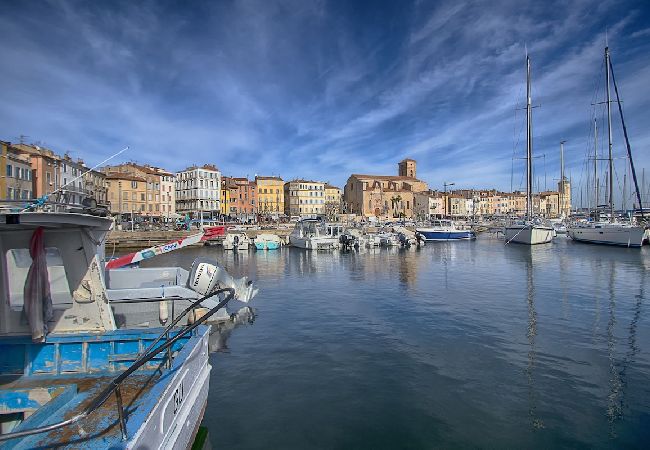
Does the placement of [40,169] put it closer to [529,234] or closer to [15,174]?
[15,174]

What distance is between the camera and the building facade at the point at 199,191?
92.4m

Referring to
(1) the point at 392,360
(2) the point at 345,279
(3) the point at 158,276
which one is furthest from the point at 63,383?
(2) the point at 345,279

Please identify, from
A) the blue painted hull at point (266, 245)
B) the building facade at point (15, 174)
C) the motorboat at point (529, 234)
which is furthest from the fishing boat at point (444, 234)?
the building facade at point (15, 174)

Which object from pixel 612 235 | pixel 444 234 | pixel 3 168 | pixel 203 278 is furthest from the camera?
pixel 444 234

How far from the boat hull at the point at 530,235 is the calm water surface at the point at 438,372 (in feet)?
119

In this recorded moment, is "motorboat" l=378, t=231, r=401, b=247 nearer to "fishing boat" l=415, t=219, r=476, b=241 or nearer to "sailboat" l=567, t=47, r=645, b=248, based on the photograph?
"fishing boat" l=415, t=219, r=476, b=241

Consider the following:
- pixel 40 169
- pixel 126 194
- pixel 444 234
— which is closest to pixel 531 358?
pixel 444 234

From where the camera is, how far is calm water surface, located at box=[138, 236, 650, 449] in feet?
26.0

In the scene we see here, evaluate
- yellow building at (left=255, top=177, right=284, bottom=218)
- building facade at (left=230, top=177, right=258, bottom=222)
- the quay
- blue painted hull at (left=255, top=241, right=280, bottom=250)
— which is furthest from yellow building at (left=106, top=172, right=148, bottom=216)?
blue painted hull at (left=255, top=241, right=280, bottom=250)

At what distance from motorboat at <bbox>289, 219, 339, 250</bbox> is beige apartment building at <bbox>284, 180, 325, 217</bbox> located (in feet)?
176

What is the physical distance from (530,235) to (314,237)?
32.3 meters

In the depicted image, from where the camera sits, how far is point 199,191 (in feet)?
302

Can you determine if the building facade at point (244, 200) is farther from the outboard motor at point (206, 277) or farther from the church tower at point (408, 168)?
the outboard motor at point (206, 277)

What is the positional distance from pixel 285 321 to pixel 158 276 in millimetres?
6963
